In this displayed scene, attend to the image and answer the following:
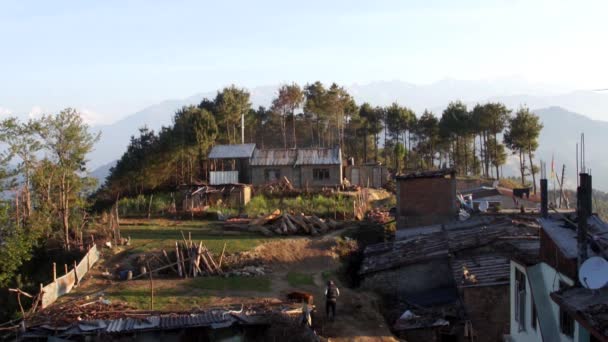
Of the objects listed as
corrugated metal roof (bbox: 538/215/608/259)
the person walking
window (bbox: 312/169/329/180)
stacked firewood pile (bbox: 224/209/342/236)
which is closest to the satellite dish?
corrugated metal roof (bbox: 538/215/608/259)

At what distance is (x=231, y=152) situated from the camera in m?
46.8

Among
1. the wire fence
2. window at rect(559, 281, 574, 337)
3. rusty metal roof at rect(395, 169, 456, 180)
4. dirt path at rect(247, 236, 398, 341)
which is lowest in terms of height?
dirt path at rect(247, 236, 398, 341)

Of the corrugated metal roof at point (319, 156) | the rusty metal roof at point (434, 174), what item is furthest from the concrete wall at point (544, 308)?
the corrugated metal roof at point (319, 156)

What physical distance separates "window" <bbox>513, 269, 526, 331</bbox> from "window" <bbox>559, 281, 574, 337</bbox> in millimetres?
2950

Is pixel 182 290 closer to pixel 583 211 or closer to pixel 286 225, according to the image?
pixel 286 225

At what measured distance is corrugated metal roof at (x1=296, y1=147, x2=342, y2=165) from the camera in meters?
45.5

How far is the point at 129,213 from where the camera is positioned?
3869 cm

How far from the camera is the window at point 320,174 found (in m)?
45.8

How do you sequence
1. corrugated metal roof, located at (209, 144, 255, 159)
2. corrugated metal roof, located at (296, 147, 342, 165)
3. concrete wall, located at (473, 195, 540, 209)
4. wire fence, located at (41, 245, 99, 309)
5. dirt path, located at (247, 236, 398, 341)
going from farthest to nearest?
corrugated metal roof, located at (209, 144, 255, 159) < corrugated metal roof, located at (296, 147, 342, 165) < concrete wall, located at (473, 195, 540, 209) < wire fence, located at (41, 245, 99, 309) < dirt path, located at (247, 236, 398, 341)

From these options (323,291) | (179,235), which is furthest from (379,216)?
(323,291)

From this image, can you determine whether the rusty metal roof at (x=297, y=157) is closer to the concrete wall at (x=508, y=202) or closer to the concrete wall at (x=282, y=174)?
the concrete wall at (x=282, y=174)

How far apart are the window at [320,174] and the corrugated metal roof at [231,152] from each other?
16.3 ft

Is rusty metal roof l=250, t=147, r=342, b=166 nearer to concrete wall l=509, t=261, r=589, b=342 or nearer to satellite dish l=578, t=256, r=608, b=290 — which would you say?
concrete wall l=509, t=261, r=589, b=342

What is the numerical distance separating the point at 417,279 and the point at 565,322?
1131 cm
